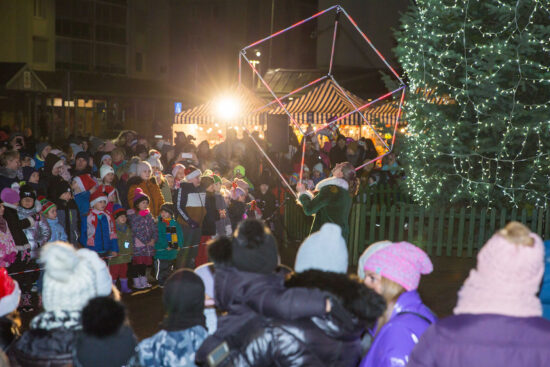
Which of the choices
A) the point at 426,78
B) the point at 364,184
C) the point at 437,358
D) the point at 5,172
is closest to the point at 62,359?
the point at 437,358

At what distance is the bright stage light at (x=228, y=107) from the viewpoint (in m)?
19.7

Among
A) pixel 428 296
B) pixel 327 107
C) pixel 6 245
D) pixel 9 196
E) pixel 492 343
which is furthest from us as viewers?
pixel 327 107

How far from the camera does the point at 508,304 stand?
268 centimetres

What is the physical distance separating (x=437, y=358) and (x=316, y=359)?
0.63 m

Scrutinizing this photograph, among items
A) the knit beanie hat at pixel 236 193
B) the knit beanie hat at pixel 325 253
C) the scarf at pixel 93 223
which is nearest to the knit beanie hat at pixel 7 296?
the knit beanie hat at pixel 325 253

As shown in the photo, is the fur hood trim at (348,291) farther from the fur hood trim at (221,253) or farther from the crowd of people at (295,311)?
the fur hood trim at (221,253)

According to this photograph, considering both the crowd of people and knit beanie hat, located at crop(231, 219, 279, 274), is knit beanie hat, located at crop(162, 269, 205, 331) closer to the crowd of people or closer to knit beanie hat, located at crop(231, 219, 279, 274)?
the crowd of people

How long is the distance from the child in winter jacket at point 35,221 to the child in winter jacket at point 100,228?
1.86 ft

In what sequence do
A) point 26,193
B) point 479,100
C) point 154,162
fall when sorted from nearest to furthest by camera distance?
1. point 26,193
2. point 154,162
3. point 479,100

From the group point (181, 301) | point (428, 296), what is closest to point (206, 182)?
point (428, 296)

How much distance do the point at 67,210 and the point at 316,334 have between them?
7.27m

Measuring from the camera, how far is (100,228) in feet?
29.5

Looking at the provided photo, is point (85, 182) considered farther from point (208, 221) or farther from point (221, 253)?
point (221, 253)

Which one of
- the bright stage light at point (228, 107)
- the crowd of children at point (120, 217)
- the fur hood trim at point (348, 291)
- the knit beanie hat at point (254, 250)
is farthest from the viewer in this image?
the bright stage light at point (228, 107)
